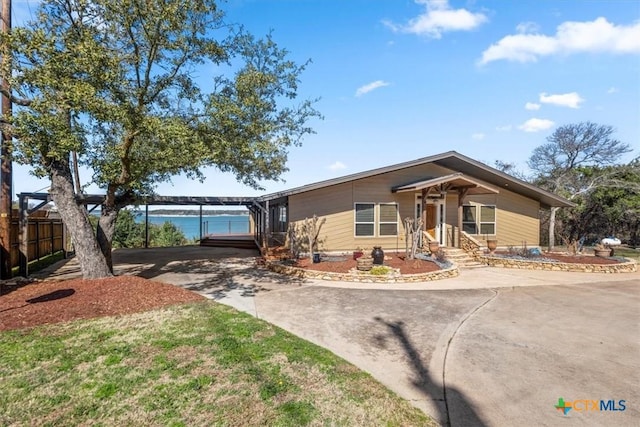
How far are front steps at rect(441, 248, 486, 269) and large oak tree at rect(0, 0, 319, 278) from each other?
7907 millimetres

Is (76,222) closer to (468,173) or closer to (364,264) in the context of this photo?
(364,264)

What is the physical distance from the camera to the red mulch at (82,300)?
5680 millimetres

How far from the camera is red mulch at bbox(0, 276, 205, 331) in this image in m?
5.68

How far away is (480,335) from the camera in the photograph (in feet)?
17.5

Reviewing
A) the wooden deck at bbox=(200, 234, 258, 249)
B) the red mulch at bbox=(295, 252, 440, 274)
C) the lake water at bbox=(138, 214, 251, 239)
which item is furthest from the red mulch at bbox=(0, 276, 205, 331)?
the lake water at bbox=(138, 214, 251, 239)

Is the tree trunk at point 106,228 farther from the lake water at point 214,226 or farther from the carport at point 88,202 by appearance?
the lake water at point 214,226

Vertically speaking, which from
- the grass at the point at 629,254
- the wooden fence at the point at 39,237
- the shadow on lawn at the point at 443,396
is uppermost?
the wooden fence at the point at 39,237

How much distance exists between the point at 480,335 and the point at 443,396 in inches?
87.4

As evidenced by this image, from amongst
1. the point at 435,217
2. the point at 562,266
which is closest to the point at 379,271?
the point at 435,217

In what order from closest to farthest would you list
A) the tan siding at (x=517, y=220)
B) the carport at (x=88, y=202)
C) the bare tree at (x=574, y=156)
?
the carport at (x=88, y=202)
the tan siding at (x=517, y=220)
the bare tree at (x=574, y=156)

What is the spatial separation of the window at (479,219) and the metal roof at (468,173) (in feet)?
4.67

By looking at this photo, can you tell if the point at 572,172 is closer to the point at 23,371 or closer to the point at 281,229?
the point at 281,229

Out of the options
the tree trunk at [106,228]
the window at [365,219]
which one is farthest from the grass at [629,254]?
the tree trunk at [106,228]

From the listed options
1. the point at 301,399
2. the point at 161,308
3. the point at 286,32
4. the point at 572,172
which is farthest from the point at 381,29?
the point at 572,172
